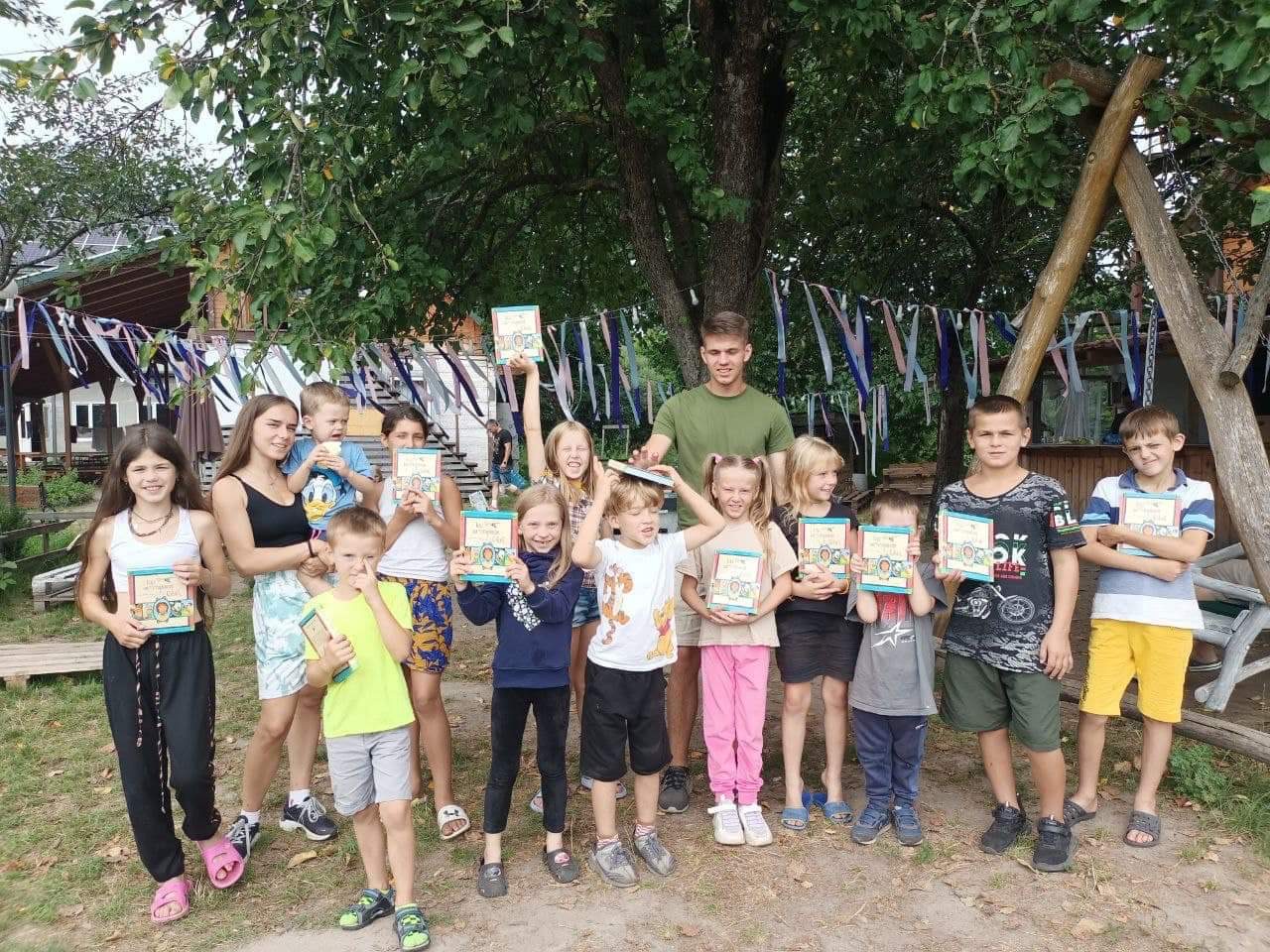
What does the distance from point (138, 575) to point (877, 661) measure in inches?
106

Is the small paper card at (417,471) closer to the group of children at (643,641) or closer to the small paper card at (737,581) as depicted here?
the group of children at (643,641)

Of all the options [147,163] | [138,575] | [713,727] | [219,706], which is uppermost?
[147,163]

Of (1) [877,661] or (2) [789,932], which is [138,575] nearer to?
(2) [789,932]

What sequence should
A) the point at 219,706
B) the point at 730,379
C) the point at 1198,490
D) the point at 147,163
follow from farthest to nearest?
the point at 147,163 → the point at 219,706 → the point at 730,379 → the point at 1198,490

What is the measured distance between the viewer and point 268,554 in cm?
318

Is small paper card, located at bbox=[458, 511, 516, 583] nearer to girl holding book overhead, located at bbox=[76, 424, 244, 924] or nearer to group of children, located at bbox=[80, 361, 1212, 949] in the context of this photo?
group of children, located at bbox=[80, 361, 1212, 949]

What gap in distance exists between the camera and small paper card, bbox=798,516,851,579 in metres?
3.35

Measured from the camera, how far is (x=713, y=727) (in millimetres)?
3502

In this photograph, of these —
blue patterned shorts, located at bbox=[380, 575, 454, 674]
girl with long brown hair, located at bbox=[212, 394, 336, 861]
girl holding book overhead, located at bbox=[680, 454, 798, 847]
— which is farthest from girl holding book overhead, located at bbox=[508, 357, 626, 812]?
girl with long brown hair, located at bbox=[212, 394, 336, 861]

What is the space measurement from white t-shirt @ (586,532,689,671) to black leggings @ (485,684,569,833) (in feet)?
0.75

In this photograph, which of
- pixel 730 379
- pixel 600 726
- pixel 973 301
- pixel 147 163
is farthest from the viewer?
pixel 147 163

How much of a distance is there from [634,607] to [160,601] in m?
1.63

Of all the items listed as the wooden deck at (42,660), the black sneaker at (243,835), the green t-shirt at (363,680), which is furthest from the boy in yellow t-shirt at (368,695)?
the wooden deck at (42,660)

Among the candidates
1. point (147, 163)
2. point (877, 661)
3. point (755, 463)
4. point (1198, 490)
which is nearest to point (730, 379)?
point (755, 463)
